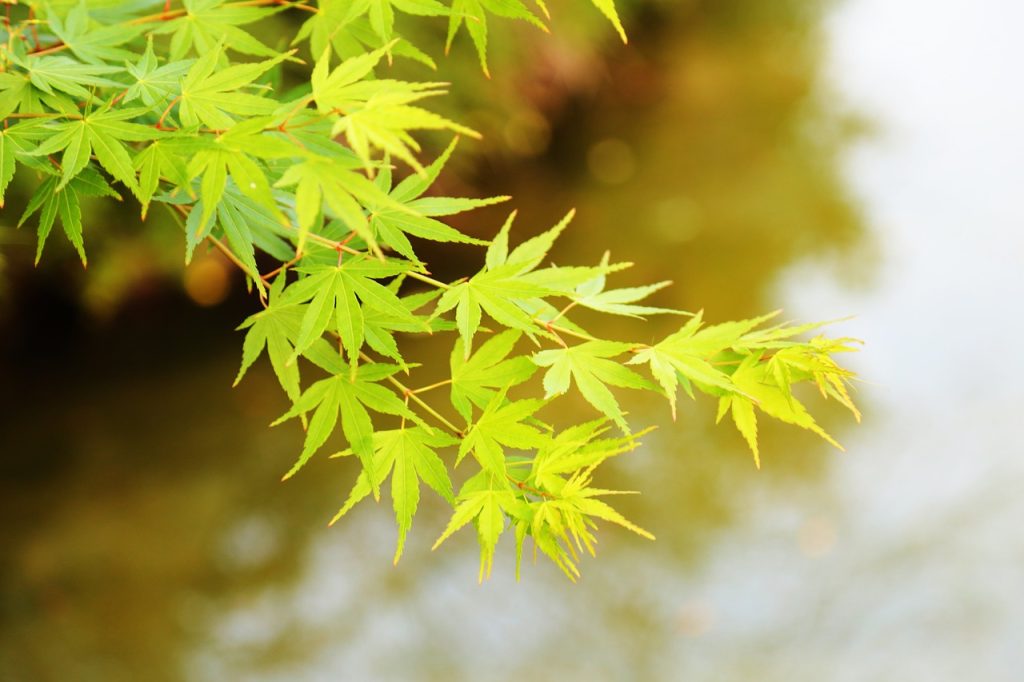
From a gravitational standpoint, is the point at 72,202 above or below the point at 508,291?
below

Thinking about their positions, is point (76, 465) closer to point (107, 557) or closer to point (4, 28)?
point (107, 557)

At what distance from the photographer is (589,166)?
10.5 feet

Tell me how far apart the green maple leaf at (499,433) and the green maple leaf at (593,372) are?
0.09 ft

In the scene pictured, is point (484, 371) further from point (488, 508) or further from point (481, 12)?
point (481, 12)

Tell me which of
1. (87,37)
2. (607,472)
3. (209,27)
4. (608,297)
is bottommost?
(87,37)

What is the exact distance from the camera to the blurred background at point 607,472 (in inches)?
71.4

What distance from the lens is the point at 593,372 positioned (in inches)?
25.7

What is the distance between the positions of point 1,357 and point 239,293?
27.2 inches

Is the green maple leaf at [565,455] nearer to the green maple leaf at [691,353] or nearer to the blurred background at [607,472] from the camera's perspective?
the green maple leaf at [691,353]

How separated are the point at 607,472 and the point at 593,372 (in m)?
1.56

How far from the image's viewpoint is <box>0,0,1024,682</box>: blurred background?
1.81 meters

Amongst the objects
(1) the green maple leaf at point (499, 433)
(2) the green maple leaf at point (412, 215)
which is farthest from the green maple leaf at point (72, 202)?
(1) the green maple leaf at point (499, 433)

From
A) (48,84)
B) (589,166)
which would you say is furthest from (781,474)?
(48,84)

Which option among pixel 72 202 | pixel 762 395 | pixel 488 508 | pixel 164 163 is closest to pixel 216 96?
pixel 164 163
